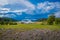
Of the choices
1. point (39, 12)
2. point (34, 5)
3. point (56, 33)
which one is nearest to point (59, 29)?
point (56, 33)

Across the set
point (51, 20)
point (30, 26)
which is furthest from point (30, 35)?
point (51, 20)

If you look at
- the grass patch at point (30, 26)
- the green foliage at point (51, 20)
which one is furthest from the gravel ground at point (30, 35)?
the green foliage at point (51, 20)

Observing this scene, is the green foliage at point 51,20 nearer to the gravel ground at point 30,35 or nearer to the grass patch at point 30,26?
the grass patch at point 30,26

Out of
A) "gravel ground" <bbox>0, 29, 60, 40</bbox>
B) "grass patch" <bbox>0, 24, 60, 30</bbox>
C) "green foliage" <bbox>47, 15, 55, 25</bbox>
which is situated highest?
"green foliage" <bbox>47, 15, 55, 25</bbox>

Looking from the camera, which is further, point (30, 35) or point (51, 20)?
point (51, 20)

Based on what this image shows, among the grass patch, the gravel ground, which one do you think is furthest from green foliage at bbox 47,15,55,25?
the gravel ground

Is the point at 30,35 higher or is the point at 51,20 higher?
the point at 51,20

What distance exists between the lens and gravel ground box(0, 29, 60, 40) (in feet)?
8.56

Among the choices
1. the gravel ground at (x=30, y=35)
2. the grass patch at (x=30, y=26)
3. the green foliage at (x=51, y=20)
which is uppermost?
the green foliage at (x=51, y=20)

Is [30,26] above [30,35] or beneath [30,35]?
above

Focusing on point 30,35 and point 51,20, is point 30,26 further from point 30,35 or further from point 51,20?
point 51,20

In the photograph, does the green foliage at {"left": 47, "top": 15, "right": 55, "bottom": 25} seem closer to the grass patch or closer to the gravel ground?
the grass patch

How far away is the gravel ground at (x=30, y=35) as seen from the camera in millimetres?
2609

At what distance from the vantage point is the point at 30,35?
2.63m
